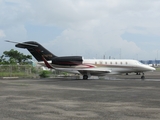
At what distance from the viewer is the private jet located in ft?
115

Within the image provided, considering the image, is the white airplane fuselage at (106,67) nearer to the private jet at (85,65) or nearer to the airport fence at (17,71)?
the private jet at (85,65)

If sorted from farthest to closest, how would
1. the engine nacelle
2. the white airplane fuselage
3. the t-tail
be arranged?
the t-tail, the white airplane fuselage, the engine nacelle

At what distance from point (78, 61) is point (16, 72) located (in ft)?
38.7

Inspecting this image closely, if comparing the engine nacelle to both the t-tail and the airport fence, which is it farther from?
the airport fence

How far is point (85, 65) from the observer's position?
117 feet

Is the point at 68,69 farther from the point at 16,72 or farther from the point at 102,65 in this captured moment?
the point at 16,72

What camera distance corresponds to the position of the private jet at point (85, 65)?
35.1 metres

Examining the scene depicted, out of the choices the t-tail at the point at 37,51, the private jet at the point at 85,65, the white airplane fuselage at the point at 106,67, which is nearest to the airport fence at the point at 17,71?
the t-tail at the point at 37,51

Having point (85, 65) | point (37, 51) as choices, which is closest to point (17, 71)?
point (37, 51)

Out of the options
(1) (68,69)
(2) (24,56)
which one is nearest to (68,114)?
(1) (68,69)

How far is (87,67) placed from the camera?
117 ft

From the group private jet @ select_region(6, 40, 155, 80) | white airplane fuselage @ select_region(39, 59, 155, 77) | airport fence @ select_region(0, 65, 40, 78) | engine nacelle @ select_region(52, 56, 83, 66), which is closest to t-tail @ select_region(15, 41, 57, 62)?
private jet @ select_region(6, 40, 155, 80)

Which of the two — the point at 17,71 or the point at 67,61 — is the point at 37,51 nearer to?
the point at 67,61

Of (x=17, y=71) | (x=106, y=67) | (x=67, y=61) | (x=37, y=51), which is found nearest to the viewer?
(x=67, y=61)
